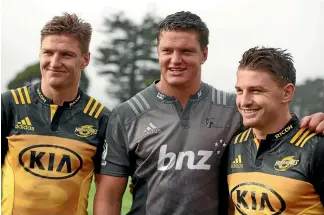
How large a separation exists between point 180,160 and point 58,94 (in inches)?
37.6

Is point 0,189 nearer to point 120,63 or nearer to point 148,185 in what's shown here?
point 148,185

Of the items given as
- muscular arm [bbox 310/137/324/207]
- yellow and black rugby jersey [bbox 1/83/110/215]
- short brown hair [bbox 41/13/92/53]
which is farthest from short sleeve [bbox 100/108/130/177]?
muscular arm [bbox 310/137/324/207]

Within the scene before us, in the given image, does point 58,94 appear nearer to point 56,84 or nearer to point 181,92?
point 56,84

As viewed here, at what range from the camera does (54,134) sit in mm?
3344

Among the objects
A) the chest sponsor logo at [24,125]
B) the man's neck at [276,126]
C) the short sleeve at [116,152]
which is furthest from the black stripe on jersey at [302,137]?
the chest sponsor logo at [24,125]

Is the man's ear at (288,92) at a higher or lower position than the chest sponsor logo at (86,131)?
higher

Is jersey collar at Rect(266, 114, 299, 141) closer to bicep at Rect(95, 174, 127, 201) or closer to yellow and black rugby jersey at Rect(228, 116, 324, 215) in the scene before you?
yellow and black rugby jersey at Rect(228, 116, 324, 215)

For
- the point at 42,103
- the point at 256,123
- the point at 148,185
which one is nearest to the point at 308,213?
the point at 256,123

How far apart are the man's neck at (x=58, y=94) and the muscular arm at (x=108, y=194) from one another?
0.59m

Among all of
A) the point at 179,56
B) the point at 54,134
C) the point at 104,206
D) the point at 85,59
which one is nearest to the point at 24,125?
the point at 54,134

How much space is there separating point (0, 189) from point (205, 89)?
1496mm

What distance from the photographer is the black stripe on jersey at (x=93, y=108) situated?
137 inches

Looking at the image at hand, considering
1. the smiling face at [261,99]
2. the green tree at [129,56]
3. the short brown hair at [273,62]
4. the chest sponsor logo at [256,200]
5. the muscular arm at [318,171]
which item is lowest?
the chest sponsor logo at [256,200]

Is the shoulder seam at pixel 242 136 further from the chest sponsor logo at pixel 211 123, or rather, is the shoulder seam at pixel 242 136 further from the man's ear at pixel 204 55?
the man's ear at pixel 204 55
